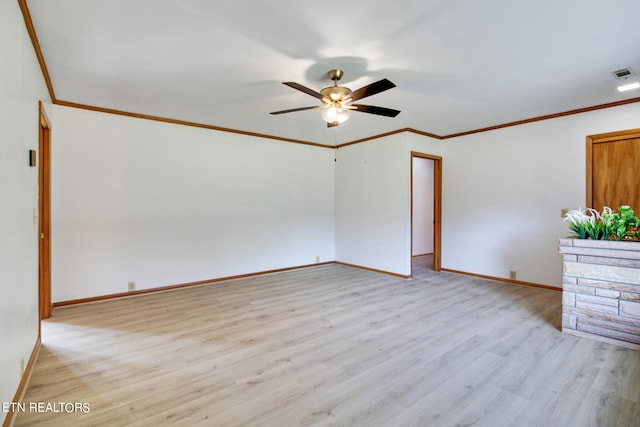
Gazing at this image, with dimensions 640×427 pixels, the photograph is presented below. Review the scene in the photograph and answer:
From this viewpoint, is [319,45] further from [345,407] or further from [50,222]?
[50,222]

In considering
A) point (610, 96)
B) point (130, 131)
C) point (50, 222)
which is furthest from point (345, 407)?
point (610, 96)

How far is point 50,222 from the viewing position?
3.64 m

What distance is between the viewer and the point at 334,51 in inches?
102

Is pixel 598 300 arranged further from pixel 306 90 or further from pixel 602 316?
pixel 306 90

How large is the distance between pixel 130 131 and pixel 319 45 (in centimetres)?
319

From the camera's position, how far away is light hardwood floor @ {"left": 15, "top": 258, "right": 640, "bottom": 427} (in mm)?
1823

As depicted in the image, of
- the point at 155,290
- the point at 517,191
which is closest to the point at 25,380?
the point at 155,290

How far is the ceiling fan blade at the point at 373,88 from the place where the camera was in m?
2.46

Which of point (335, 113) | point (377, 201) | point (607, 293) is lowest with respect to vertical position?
point (607, 293)

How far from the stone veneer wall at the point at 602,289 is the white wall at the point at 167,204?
4220 millimetres

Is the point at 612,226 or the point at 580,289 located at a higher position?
the point at 612,226

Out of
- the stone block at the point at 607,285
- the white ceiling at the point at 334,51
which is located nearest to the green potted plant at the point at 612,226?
the stone block at the point at 607,285

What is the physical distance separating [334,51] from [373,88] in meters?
0.46

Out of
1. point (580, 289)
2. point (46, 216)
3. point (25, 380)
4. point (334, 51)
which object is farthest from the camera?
point (46, 216)
